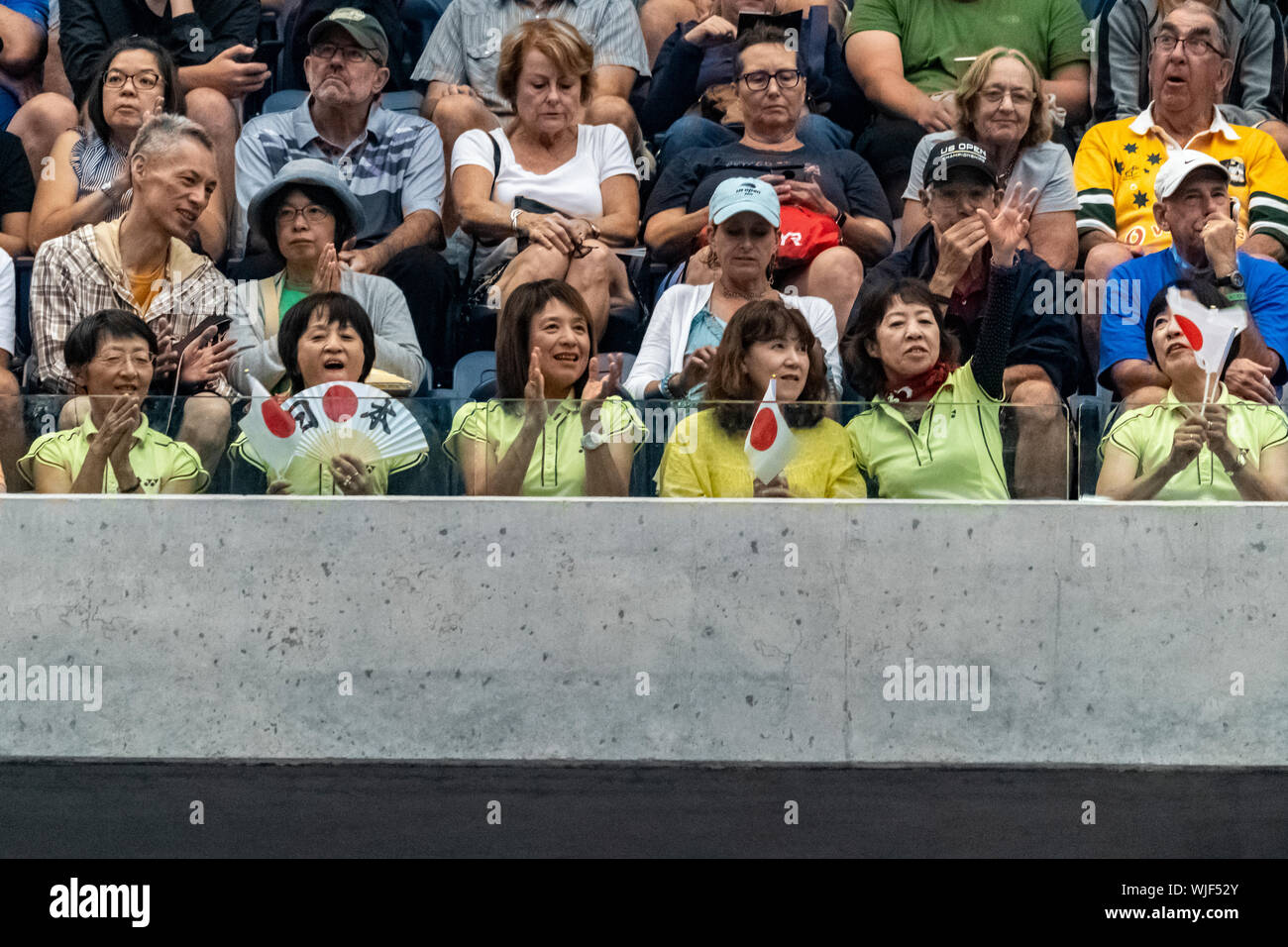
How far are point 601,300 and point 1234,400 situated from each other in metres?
2.41

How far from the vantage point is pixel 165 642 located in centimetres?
545

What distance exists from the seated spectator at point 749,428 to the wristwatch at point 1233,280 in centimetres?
164

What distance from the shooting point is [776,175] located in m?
7.21

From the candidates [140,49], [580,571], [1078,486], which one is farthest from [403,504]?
[140,49]

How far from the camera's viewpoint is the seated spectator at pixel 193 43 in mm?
7668

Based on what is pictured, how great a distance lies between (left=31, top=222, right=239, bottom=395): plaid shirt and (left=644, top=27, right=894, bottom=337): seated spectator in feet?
5.66

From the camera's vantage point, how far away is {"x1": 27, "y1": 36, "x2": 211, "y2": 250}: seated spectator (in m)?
7.32

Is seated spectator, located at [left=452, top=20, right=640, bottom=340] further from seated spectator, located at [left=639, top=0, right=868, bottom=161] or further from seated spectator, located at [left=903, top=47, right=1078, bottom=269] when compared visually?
seated spectator, located at [left=903, top=47, right=1078, bottom=269]

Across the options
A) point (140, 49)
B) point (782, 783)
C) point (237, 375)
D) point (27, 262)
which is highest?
point (140, 49)

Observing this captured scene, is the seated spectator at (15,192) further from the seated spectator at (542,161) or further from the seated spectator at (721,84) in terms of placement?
the seated spectator at (721,84)

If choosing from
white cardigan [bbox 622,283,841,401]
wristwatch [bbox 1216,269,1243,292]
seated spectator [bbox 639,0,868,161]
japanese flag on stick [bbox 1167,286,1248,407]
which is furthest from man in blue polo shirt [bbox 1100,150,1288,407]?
seated spectator [bbox 639,0,868,161]

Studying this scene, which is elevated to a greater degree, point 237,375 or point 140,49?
point 140,49

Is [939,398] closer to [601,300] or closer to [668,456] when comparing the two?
[668,456]

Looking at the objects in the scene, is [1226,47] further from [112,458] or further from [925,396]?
[112,458]
